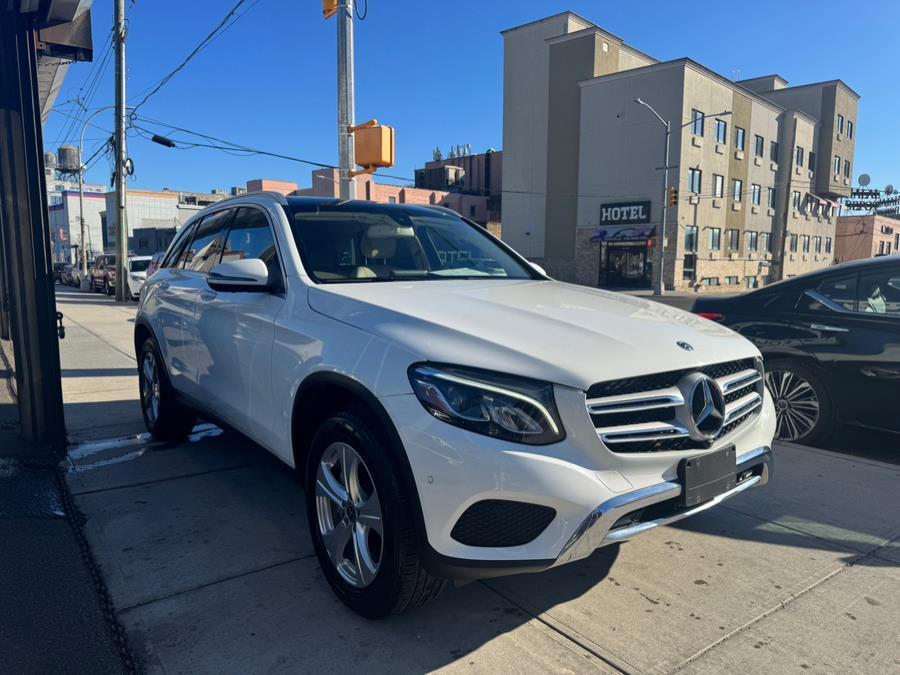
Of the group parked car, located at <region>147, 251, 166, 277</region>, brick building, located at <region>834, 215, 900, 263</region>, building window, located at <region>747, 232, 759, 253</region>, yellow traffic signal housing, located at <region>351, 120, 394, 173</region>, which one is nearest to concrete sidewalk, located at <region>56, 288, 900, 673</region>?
parked car, located at <region>147, 251, 166, 277</region>

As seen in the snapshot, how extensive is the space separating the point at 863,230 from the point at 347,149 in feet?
250

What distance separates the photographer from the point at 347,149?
927 centimetres

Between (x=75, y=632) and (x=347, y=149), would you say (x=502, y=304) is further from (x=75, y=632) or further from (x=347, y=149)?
(x=347, y=149)

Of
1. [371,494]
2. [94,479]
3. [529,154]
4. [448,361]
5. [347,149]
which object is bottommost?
[94,479]

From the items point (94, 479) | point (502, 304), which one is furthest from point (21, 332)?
point (502, 304)

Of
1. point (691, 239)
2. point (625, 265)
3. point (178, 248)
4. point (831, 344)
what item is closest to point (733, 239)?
point (691, 239)

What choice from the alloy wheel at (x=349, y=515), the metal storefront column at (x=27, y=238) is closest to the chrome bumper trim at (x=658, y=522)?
the alloy wheel at (x=349, y=515)

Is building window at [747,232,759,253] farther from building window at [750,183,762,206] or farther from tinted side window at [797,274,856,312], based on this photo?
tinted side window at [797,274,856,312]

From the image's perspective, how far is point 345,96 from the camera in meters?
9.22

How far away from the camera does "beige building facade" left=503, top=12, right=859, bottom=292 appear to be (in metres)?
37.1

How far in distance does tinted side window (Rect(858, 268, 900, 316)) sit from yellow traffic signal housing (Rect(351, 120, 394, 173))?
565 centimetres

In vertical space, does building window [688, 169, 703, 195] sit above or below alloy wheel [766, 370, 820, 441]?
above

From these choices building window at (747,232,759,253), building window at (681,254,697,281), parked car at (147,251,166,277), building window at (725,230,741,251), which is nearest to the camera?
parked car at (147,251,166,277)

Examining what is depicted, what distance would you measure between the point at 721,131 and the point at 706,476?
42628mm
